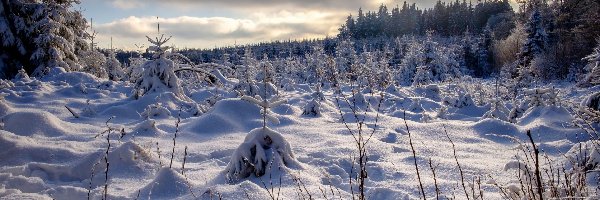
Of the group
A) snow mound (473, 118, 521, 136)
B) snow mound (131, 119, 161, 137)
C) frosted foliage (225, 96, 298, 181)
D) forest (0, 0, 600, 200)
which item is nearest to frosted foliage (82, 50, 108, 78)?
forest (0, 0, 600, 200)

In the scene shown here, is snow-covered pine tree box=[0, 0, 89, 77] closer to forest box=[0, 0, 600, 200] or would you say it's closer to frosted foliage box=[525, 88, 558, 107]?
forest box=[0, 0, 600, 200]

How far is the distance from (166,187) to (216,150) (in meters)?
1.81

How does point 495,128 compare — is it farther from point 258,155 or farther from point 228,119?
point 258,155

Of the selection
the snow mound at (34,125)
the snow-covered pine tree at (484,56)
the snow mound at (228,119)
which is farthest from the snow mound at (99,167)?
the snow-covered pine tree at (484,56)

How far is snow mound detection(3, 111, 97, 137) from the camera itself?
5742 millimetres

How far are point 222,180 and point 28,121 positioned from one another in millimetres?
3403

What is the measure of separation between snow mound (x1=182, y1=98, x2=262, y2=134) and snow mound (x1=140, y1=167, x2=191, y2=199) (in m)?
2.89

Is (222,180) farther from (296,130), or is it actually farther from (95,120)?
(95,120)

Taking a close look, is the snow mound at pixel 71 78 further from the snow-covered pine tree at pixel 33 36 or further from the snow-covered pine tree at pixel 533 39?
the snow-covered pine tree at pixel 533 39

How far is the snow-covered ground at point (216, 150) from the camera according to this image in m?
3.92

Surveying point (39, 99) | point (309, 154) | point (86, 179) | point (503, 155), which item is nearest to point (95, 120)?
point (39, 99)

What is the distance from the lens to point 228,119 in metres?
7.43

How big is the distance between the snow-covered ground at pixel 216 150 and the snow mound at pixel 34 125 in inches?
0.5

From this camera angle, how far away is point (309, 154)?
5562 millimetres
